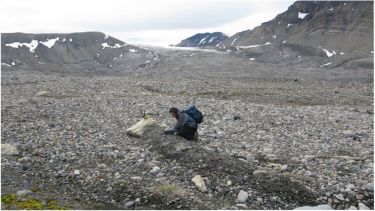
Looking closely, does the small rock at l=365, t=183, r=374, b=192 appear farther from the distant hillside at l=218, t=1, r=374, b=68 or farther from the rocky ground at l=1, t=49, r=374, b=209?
the distant hillside at l=218, t=1, r=374, b=68

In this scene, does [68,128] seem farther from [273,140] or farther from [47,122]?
[273,140]

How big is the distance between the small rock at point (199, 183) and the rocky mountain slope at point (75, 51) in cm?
10976

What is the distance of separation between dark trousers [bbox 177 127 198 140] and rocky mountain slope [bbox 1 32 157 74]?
10599 centimetres

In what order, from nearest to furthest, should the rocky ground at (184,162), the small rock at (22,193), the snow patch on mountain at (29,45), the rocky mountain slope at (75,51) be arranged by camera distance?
the rocky ground at (184,162)
the small rock at (22,193)
the rocky mountain slope at (75,51)
the snow patch on mountain at (29,45)

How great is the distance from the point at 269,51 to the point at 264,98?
123697 millimetres

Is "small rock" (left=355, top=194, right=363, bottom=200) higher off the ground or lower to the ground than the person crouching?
lower

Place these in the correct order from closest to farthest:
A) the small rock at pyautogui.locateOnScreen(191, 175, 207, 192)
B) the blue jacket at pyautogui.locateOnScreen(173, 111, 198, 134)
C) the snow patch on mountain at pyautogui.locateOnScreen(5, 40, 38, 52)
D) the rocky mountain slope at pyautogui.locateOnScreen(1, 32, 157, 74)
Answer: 1. the small rock at pyautogui.locateOnScreen(191, 175, 207, 192)
2. the blue jacket at pyautogui.locateOnScreen(173, 111, 198, 134)
3. the rocky mountain slope at pyautogui.locateOnScreen(1, 32, 157, 74)
4. the snow patch on mountain at pyautogui.locateOnScreen(5, 40, 38, 52)

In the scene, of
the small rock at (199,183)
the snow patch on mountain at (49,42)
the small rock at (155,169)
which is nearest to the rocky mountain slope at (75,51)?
the snow patch on mountain at (49,42)

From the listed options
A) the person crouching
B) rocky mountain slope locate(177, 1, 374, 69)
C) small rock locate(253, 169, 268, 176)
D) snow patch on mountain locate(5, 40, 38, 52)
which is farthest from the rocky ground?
snow patch on mountain locate(5, 40, 38, 52)

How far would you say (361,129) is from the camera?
21.8 m

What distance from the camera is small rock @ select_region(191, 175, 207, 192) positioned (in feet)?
41.5

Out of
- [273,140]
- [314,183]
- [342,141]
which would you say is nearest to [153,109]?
[273,140]

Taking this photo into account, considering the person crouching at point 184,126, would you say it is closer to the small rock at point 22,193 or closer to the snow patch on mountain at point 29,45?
the small rock at point 22,193

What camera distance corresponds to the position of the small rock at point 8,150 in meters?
15.8
